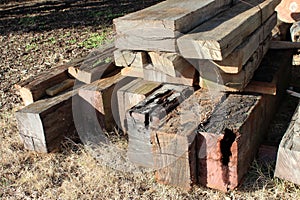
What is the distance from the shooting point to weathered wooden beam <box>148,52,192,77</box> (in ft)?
9.05

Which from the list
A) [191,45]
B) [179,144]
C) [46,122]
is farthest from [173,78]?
[46,122]

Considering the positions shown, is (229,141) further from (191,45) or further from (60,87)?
(60,87)

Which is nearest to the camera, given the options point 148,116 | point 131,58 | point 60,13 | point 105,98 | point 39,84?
point 148,116

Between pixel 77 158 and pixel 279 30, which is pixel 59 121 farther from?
pixel 279 30

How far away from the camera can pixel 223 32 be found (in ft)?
8.96

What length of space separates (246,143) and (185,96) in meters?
0.56

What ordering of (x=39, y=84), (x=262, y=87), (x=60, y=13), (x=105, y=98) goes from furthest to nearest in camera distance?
(x=60, y=13), (x=39, y=84), (x=105, y=98), (x=262, y=87)

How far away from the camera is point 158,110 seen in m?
2.87

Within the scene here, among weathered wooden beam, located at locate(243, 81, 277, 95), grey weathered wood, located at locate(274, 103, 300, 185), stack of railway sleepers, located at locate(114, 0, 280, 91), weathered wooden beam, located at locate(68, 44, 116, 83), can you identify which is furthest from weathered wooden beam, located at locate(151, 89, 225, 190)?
A: weathered wooden beam, located at locate(68, 44, 116, 83)

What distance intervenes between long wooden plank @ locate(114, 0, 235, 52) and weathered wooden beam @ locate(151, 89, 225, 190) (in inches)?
17.3

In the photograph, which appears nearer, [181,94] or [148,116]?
[148,116]

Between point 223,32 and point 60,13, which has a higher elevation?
point 223,32

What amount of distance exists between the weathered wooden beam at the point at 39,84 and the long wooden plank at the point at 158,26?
3.27 feet

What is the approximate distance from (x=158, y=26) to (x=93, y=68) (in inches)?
42.1
